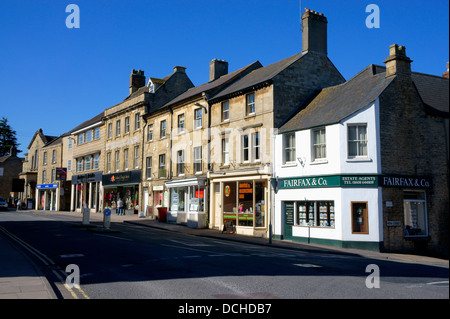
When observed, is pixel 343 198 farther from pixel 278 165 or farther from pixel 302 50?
pixel 302 50

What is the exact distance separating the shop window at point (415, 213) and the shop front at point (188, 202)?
12812 millimetres

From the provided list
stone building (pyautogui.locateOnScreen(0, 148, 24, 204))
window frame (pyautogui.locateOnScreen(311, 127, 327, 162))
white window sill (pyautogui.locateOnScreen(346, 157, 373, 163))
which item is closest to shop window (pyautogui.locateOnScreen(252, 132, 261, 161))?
window frame (pyautogui.locateOnScreen(311, 127, 327, 162))

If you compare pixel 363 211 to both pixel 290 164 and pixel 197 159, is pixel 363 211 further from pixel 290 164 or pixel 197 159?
pixel 197 159

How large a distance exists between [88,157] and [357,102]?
114 feet

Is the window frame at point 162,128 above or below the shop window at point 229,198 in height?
above

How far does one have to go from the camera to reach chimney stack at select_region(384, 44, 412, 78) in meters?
19.7

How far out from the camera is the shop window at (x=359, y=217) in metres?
18.7

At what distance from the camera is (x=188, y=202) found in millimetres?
29109

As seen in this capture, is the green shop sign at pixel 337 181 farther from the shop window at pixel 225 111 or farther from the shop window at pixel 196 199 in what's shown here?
the shop window at pixel 196 199

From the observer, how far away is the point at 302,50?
1020 inches

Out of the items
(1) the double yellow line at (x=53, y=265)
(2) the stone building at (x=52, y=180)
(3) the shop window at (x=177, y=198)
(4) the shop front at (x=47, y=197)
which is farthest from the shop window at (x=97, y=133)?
(1) the double yellow line at (x=53, y=265)

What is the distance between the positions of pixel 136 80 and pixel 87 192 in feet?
46.5

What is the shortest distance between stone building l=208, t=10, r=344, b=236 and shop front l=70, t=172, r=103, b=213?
807 inches

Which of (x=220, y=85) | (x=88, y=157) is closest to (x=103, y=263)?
(x=220, y=85)
